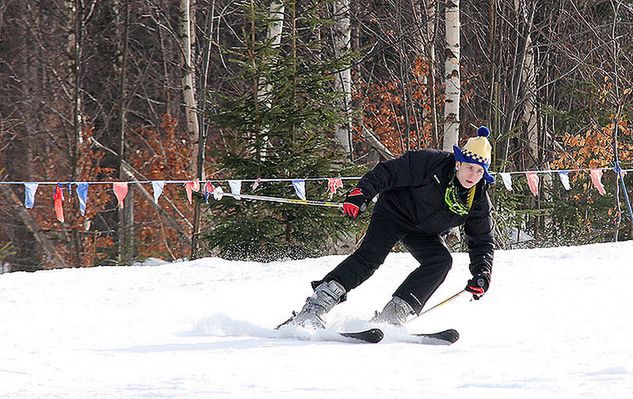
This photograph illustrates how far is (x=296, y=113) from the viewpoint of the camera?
11516 mm

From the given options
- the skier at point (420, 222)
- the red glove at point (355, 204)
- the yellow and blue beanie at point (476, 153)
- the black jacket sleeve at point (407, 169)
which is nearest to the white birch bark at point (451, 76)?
the skier at point (420, 222)

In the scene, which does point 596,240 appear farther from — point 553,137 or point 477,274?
point 477,274

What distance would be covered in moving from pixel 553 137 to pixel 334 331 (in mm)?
16738

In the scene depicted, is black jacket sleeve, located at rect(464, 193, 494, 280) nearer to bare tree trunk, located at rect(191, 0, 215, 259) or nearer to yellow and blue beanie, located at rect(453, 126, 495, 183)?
yellow and blue beanie, located at rect(453, 126, 495, 183)

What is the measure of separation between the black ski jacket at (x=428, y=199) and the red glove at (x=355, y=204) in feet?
0.55

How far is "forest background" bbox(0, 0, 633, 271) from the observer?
11.6m

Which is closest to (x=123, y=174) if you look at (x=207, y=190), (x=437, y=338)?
(x=207, y=190)

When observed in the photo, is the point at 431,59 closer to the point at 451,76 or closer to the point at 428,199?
the point at 451,76

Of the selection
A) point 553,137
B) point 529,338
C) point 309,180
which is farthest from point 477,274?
point 553,137

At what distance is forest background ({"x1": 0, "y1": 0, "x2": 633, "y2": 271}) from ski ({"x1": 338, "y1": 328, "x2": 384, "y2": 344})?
5.76 metres

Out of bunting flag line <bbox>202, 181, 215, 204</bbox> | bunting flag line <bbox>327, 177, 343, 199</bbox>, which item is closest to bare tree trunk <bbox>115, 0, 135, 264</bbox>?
bunting flag line <bbox>202, 181, 215, 204</bbox>

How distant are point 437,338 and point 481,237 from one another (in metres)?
0.83

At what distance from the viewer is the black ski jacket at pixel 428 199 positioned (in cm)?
574

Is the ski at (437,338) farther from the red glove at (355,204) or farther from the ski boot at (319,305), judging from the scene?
the red glove at (355,204)
